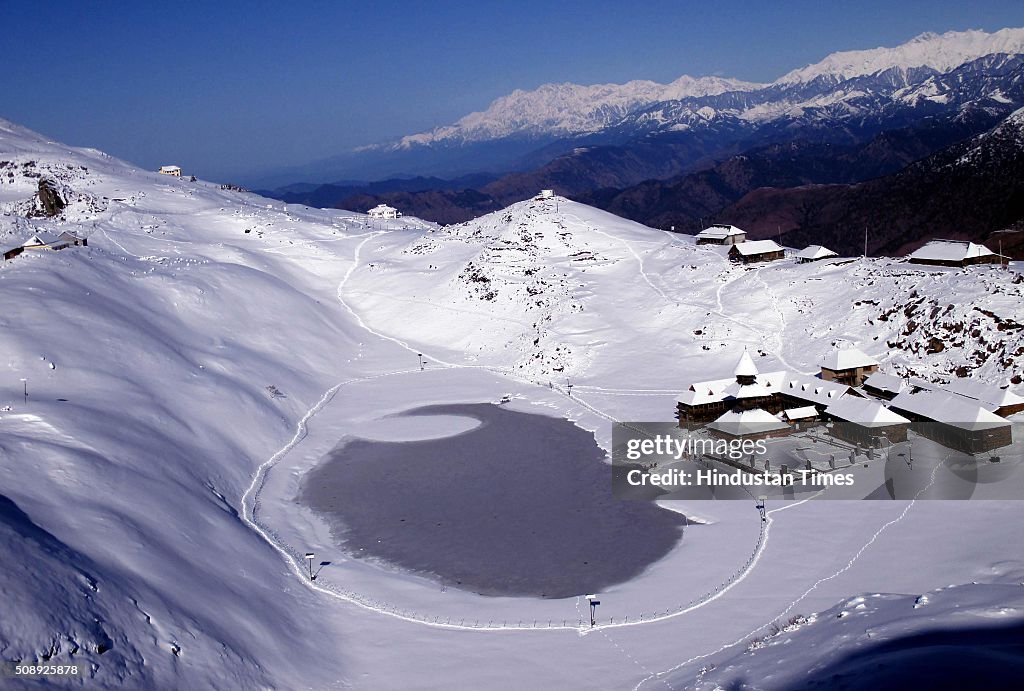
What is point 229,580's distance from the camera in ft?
94.1

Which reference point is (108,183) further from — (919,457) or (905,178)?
(905,178)

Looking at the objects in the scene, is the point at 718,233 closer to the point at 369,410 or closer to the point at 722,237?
the point at 722,237

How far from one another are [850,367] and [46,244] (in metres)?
62.5

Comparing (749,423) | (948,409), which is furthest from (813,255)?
(749,423)

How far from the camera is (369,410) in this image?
55.3 meters

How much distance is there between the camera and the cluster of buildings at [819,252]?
62.1 metres

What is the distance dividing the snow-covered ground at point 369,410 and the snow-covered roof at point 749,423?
6.58 m

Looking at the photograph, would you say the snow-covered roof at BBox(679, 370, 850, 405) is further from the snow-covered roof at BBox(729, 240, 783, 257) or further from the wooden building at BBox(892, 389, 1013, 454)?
the snow-covered roof at BBox(729, 240, 783, 257)

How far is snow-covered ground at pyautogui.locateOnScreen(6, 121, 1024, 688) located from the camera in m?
24.4

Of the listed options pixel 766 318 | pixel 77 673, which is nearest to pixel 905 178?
pixel 766 318


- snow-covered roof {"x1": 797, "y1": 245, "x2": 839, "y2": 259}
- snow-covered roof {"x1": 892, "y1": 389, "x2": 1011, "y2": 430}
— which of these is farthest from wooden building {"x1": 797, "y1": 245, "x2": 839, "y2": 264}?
snow-covered roof {"x1": 892, "y1": 389, "x2": 1011, "y2": 430}

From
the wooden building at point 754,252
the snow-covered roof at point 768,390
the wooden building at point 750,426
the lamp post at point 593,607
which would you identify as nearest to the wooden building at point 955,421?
the snow-covered roof at point 768,390

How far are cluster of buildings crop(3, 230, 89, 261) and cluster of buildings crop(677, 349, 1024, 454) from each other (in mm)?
52430

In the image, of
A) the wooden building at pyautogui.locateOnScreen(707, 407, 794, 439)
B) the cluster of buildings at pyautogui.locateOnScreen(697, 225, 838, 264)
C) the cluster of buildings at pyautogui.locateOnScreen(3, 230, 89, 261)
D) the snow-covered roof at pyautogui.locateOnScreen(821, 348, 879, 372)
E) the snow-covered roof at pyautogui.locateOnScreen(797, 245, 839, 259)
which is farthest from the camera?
the cluster of buildings at pyautogui.locateOnScreen(697, 225, 838, 264)
